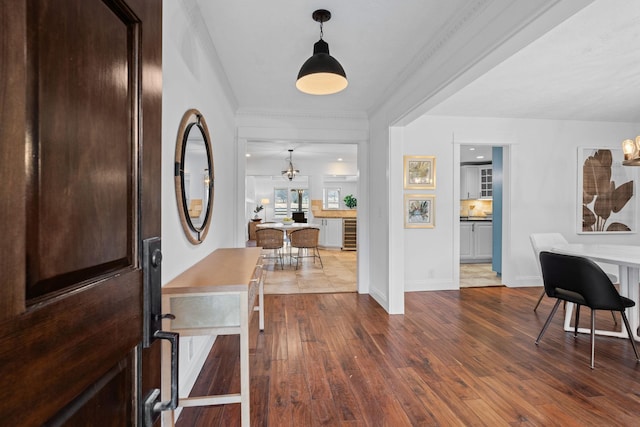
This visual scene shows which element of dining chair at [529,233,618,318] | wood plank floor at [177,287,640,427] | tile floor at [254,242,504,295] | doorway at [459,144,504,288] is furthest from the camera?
doorway at [459,144,504,288]

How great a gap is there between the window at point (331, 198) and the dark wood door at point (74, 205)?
9445mm

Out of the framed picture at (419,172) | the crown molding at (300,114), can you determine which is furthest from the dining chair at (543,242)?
the crown molding at (300,114)

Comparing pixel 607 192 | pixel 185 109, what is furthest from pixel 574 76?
pixel 185 109

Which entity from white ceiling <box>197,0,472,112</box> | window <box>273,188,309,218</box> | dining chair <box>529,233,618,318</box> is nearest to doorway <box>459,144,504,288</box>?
dining chair <box>529,233,618,318</box>

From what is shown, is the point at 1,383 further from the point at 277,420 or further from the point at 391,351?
the point at 391,351

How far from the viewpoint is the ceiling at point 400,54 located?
211 cm

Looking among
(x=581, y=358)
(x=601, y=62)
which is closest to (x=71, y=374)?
(x=581, y=358)

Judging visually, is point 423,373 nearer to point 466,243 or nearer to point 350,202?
point 466,243

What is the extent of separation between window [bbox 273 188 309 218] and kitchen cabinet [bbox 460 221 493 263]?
6403mm

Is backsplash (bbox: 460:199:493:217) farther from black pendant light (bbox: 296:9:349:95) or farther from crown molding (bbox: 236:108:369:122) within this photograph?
black pendant light (bbox: 296:9:349:95)

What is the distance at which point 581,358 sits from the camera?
2561 mm

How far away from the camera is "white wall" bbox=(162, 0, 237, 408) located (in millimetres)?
1685

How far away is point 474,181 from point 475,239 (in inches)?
102

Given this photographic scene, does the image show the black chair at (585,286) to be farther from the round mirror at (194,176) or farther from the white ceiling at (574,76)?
the round mirror at (194,176)
